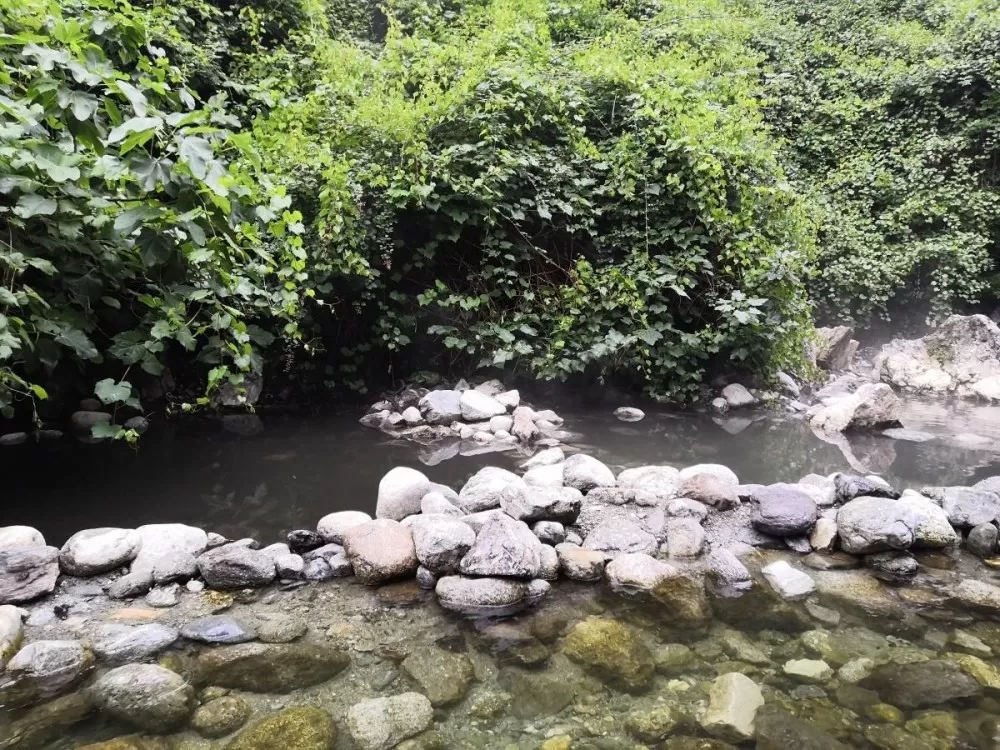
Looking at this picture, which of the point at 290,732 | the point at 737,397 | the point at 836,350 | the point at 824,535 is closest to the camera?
the point at 290,732

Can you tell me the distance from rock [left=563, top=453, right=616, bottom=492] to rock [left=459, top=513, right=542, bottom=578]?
870 mm

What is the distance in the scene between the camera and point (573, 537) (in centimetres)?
296

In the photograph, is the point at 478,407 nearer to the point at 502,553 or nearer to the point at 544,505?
the point at 544,505

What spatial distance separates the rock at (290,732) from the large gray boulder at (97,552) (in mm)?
1261

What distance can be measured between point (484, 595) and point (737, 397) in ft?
14.9

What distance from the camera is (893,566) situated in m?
2.71

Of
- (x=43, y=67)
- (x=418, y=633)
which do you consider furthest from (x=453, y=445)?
(x=43, y=67)

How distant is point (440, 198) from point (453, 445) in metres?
2.27

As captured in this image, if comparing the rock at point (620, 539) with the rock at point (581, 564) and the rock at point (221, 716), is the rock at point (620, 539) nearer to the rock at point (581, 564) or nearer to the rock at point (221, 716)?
the rock at point (581, 564)

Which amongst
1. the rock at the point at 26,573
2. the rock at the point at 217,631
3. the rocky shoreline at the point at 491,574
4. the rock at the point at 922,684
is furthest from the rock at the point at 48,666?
the rock at the point at 922,684

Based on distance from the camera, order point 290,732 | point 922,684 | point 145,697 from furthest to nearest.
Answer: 1. point 922,684
2. point 145,697
3. point 290,732

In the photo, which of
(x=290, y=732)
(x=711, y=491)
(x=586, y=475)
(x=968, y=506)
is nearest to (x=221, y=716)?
(x=290, y=732)

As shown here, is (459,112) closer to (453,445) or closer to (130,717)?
(453,445)

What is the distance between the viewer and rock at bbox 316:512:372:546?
2.79m
